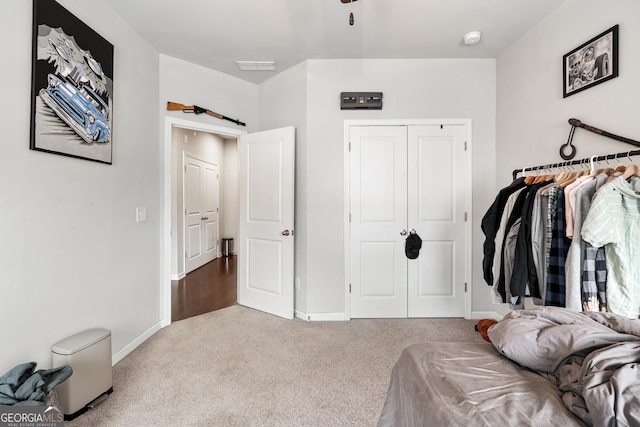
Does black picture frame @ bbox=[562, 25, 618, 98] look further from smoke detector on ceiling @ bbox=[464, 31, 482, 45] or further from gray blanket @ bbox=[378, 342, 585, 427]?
gray blanket @ bbox=[378, 342, 585, 427]

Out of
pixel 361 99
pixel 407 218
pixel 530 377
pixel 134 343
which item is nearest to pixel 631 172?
pixel 530 377

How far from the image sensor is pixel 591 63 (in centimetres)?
189

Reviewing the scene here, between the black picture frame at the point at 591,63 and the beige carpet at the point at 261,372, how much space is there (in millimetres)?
2160

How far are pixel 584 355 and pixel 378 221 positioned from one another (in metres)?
2.15

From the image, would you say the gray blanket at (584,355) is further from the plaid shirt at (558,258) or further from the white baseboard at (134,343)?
the white baseboard at (134,343)

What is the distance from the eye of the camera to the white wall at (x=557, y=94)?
1.69 metres

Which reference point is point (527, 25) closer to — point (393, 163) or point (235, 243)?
point (393, 163)

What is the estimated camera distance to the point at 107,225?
6.98 feet

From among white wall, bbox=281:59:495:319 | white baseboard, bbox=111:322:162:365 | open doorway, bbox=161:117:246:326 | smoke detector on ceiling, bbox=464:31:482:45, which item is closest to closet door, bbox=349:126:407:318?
white wall, bbox=281:59:495:319

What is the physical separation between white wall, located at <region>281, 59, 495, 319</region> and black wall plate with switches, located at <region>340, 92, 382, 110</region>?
0.27 feet

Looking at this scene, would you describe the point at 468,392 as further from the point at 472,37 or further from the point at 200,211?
the point at 200,211

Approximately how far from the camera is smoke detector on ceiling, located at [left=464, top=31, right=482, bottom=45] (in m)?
2.45

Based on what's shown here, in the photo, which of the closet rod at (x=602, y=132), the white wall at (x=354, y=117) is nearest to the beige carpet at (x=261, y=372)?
the white wall at (x=354, y=117)

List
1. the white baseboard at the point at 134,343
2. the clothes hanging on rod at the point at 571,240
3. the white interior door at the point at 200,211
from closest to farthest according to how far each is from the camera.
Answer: the clothes hanging on rod at the point at 571,240 < the white baseboard at the point at 134,343 < the white interior door at the point at 200,211
